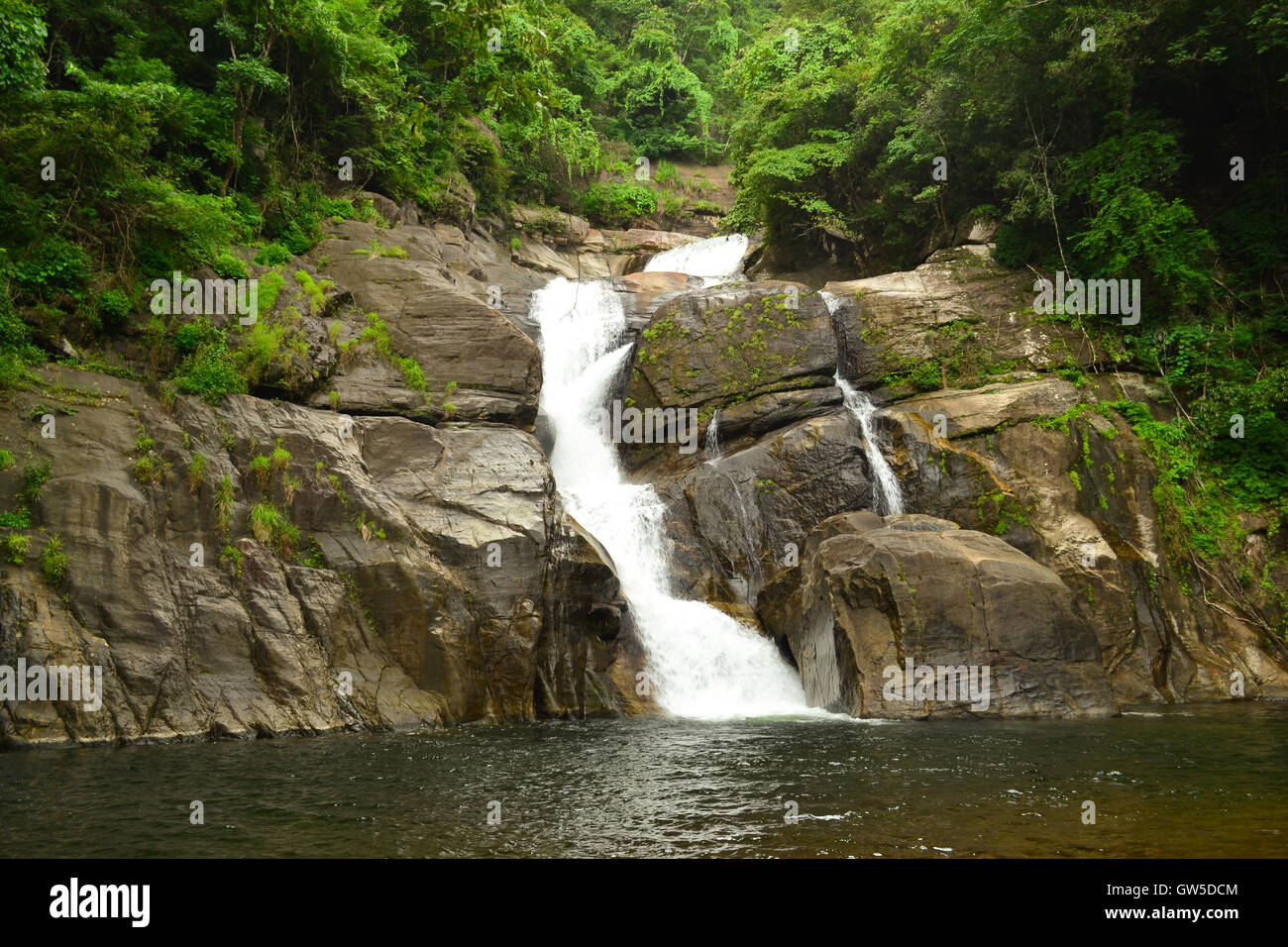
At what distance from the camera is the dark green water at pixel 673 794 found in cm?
660

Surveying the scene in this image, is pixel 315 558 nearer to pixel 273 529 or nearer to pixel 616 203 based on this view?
pixel 273 529

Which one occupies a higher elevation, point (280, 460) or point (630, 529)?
point (280, 460)

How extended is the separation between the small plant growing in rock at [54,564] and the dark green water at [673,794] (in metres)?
2.40

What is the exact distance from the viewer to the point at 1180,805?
769cm

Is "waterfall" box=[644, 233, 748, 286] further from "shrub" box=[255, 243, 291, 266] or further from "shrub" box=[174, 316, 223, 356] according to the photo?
"shrub" box=[174, 316, 223, 356]

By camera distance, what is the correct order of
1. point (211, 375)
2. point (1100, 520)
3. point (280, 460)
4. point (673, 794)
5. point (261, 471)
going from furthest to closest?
point (1100, 520)
point (211, 375)
point (280, 460)
point (261, 471)
point (673, 794)

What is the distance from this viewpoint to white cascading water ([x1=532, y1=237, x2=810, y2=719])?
15984mm

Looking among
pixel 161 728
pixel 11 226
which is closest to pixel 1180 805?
pixel 161 728

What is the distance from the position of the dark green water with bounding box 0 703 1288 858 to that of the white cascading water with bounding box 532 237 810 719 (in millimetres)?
3510

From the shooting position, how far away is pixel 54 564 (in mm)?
11430

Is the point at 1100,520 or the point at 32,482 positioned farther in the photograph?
the point at 1100,520

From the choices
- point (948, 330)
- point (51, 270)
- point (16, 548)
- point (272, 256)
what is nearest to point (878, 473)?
point (948, 330)

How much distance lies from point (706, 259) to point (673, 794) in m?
27.1
